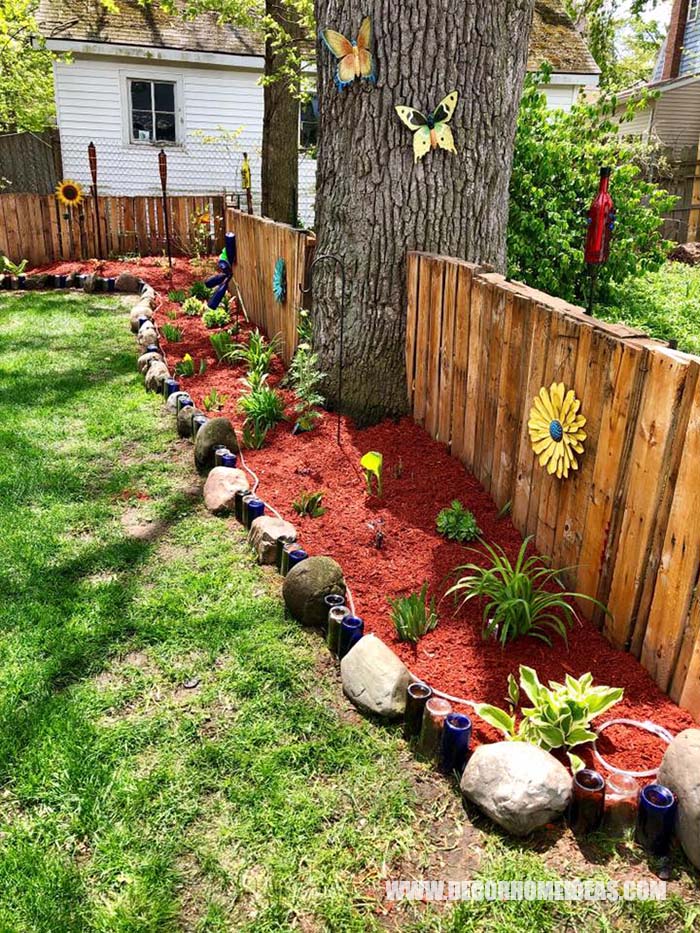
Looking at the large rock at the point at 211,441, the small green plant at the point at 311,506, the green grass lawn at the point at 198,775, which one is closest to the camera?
the green grass lawn at the point at 198,775

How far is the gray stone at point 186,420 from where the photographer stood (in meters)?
5.38

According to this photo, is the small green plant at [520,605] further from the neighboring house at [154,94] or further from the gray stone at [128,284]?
the neighboring house at [154,94]

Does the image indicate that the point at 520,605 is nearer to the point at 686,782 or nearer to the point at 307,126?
the point at 686,782

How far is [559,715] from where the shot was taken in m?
2.45

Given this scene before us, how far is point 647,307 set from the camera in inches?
334

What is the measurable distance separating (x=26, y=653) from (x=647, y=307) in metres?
7.57

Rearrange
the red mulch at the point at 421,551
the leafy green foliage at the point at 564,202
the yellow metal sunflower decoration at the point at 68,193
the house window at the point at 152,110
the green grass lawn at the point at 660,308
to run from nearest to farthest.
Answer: the red mulch at the point at 421,551
the leafy green foliage at the point at 564,202
the green grass lawn at the point at 660,308
the yellow metal sunflower decoration at the point at 68,193
the house window at the point at 152,110

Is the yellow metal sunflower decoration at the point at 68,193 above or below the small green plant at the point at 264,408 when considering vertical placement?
above

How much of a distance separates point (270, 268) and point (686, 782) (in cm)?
576

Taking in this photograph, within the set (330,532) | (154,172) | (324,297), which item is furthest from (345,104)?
(154,172)

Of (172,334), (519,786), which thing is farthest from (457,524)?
(172,334)

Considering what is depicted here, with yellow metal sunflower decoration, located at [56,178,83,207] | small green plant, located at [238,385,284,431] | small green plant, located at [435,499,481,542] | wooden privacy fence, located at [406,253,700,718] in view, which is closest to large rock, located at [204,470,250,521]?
small green plant, located at [238,385,284,431]

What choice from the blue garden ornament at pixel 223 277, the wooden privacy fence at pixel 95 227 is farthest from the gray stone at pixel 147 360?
the wooden privacy fence at pixel 95 227

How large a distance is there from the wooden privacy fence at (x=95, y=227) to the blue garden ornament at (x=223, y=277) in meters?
4.50
